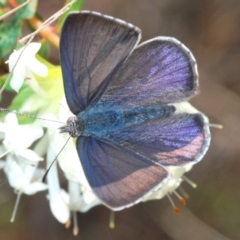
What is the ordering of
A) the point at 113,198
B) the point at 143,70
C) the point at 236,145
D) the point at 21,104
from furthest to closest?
the point at 236,145 < the point at 21,104 < the point at 143,70 < the point at 113,198

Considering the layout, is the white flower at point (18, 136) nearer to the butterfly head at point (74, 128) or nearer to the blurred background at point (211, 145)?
the butterfly head at point (74, 128)

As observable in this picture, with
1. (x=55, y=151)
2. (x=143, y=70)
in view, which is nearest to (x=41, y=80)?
(x=55, y=151)

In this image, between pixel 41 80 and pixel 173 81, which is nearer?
pixel 173 81

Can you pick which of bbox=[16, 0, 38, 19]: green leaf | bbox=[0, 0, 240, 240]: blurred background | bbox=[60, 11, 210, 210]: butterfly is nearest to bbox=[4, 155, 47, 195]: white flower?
bbox=[60, 11, 210, 210]: butterfly

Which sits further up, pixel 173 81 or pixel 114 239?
pixel 173 81

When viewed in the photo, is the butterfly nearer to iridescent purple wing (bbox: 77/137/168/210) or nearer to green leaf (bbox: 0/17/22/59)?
iridescent purple wing (bbox: 77/137/168/210)

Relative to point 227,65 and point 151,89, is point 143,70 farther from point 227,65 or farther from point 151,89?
point 227,65
